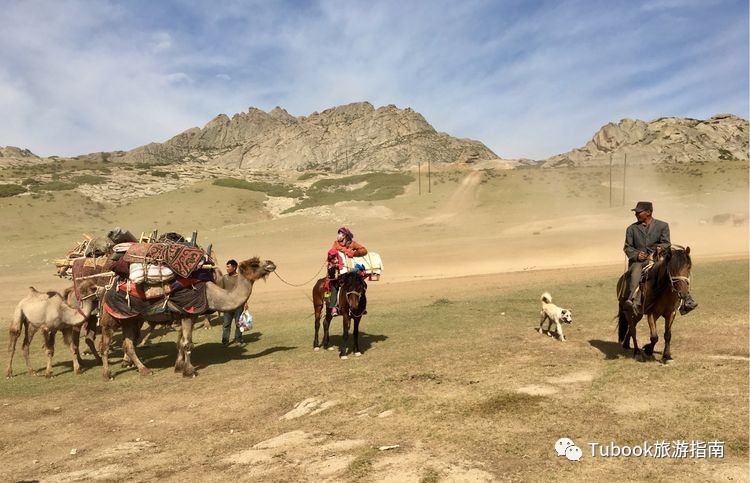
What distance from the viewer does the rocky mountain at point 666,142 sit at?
10106 centimetres

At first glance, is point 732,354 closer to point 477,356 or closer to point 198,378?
point 477,356

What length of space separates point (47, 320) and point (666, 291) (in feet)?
46.2

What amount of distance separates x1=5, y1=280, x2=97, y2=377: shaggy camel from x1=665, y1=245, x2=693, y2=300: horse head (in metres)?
13.5

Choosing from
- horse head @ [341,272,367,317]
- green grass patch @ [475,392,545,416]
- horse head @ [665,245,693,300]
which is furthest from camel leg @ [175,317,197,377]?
horse head @ [665,245,693,300]

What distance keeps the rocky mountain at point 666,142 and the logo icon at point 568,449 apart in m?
95.6

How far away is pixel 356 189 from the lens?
238ft

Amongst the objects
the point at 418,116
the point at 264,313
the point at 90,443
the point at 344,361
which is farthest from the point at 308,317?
Answer: the point at 418,116

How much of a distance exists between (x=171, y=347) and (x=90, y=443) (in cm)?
747

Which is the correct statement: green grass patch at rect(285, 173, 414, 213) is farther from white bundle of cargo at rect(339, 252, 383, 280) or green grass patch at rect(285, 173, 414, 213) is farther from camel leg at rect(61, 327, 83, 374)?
white bundle of cargo at rect(339, 252, 383, 280)

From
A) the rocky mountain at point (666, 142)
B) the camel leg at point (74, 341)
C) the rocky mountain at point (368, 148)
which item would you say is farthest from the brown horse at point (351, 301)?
the rocky mountain at point (368, 148)

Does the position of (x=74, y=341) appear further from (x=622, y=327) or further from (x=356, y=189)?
(x=356, y=189)

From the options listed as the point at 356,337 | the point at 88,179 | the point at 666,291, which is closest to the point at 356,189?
the point at 88,179

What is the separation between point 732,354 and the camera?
9.73 metres

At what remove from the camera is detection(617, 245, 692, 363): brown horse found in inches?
353
